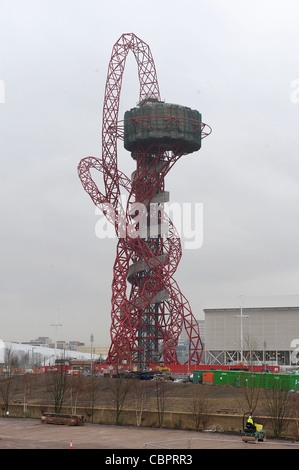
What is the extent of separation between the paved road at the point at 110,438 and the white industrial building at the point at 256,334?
80036 millimetres

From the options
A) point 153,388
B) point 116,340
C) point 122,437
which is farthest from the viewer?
point 116,340

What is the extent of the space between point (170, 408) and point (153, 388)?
1366 centimetres

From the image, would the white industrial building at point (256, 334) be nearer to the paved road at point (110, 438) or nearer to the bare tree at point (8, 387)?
the bare tree at point (8, 387)

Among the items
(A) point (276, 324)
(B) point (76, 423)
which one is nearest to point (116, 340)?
(A) point (276, 324)

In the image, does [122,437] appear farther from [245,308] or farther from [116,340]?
[245,308]

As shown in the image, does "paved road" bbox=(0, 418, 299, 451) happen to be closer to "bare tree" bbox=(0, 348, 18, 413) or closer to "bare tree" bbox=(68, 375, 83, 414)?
"bare tree" bbox=(0, 348, 18, 413)

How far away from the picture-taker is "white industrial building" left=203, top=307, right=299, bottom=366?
130 meters

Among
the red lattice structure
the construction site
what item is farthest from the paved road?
the red lattice structure

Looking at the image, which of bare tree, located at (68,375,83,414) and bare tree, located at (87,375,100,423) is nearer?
bare tree, located at (87,375,100,423)

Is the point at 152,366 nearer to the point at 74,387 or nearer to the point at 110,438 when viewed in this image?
the point at 74,387

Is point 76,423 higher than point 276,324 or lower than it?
lower

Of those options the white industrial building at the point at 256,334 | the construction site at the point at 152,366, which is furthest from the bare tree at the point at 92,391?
the white industrial building at the point at 256,334

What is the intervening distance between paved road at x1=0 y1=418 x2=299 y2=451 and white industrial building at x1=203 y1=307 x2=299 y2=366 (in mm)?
80036
